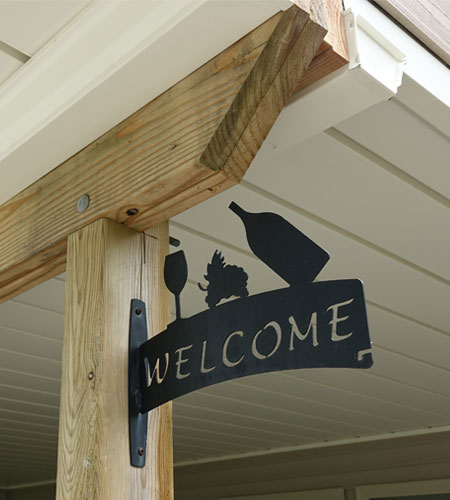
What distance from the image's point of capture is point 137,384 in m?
0.88

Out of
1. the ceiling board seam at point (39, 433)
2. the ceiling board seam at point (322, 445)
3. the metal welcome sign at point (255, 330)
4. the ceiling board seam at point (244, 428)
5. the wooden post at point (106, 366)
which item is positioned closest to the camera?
the metal welcome sign at point (255, 330)

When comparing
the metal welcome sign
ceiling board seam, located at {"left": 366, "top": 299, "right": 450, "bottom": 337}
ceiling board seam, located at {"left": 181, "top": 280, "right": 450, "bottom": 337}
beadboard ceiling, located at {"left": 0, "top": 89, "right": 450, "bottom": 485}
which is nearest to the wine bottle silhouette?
the metal welcome sign

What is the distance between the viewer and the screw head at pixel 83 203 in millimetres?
969

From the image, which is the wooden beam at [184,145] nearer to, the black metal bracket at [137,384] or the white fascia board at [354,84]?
the white fascia board at [354,84]

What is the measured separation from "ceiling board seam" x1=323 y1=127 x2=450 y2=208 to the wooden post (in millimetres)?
321

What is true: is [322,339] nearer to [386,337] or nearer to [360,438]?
[386,337]

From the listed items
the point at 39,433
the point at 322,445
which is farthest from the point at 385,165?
the point at 322,445

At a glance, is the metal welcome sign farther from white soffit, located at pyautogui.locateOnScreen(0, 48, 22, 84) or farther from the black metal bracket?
white soffit, located at pyautogui.locateOnScreen(0, 48, 22, 84)

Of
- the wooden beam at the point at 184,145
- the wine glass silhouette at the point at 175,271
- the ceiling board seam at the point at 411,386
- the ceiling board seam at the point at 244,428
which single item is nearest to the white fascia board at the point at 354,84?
the wooden beam at the point at 184,145

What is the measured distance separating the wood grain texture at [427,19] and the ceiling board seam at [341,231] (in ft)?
1.26

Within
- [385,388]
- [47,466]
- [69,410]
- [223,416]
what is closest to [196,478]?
[47,466]

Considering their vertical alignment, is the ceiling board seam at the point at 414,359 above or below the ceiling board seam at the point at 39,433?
below

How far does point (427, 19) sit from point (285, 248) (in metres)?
0.40

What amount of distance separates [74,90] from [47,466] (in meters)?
4.02
